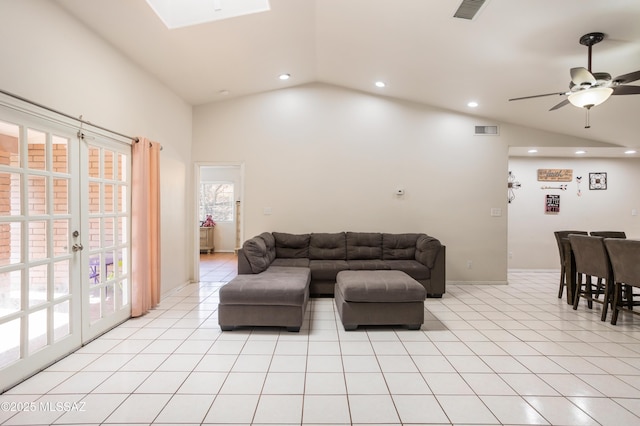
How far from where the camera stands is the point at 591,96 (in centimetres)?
280

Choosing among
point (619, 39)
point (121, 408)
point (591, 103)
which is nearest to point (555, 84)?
point (619, 39)

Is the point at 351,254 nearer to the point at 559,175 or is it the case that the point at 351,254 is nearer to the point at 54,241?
the point at 54,241

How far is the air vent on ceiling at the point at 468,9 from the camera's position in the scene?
108 inches

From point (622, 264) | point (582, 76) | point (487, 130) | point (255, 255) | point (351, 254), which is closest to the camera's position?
point (582, 76)

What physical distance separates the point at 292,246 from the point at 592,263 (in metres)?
4.01

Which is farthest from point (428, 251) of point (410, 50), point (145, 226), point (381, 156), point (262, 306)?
point (145, 226)

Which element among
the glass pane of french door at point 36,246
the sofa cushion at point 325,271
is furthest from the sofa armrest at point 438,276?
the glass pane of french door at point 36,246

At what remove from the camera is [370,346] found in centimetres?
293

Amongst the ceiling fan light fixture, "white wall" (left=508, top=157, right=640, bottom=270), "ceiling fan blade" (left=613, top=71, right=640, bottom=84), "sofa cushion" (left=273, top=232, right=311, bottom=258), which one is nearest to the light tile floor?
"sofa cushion" (left=273, top=232, right=311, bottom=258)

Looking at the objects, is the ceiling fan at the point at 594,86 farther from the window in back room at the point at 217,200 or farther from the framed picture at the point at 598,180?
the window in back room at the point at 217,200

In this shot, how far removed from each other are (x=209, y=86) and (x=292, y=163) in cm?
176

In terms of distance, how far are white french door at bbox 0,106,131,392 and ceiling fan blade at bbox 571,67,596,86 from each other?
4.47 m

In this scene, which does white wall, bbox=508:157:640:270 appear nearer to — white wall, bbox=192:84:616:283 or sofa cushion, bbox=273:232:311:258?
white wall, bbox=192:84:616:283

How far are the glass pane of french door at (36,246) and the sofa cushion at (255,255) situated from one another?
175 centimetres
